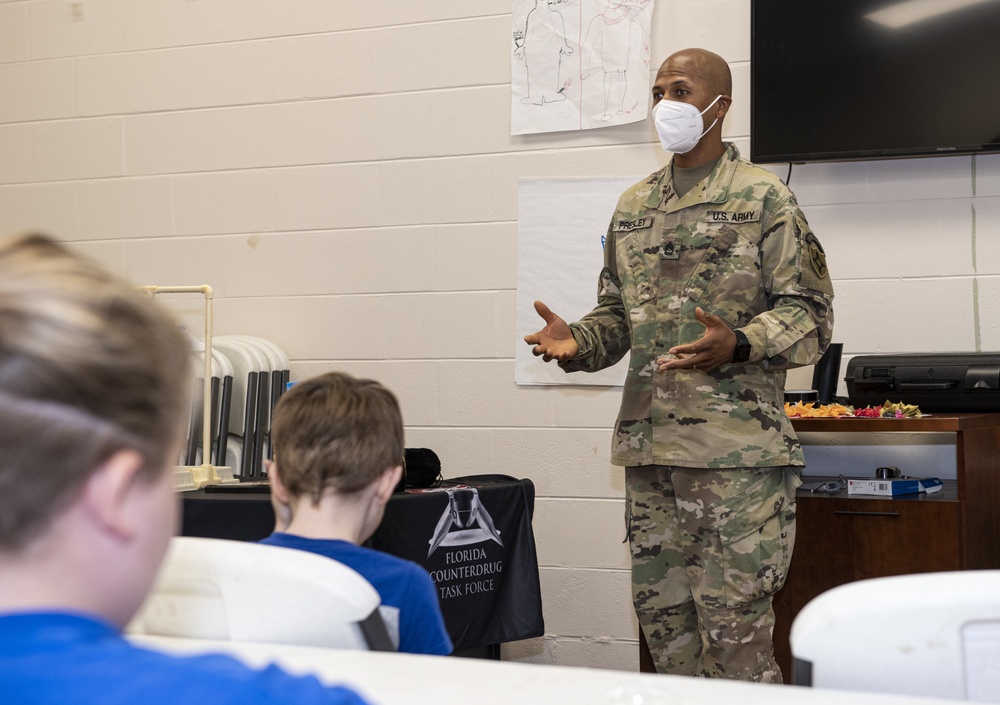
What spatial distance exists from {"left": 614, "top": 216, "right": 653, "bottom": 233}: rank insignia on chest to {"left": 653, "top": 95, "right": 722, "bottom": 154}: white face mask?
0.16m

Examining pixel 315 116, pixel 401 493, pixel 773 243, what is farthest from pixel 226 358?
pixel 773 243

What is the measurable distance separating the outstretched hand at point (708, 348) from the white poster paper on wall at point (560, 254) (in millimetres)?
1271

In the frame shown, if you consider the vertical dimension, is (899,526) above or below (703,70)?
below

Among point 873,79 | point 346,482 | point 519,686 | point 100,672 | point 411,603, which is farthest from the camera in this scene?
point 873,79

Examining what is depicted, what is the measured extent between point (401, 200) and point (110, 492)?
3.20 m

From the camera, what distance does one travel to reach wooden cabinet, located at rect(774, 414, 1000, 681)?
7.99ft

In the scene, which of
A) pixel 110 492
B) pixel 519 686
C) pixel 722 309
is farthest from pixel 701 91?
pixel 110 492

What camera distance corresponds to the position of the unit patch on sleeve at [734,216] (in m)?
2.23

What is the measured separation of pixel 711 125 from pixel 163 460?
2.00 metres

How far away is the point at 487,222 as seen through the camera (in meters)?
3.56

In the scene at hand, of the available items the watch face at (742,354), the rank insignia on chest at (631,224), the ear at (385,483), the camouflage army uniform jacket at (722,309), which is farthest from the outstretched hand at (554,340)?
the ear at (385,483)

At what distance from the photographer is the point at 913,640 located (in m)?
0.79

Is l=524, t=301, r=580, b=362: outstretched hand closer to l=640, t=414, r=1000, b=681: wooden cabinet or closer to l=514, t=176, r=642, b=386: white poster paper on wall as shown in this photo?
l=640, t=414, r=1000, b=681: wooden cabinet

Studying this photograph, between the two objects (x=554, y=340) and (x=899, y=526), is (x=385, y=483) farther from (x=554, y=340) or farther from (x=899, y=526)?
(x=899, y=526)
